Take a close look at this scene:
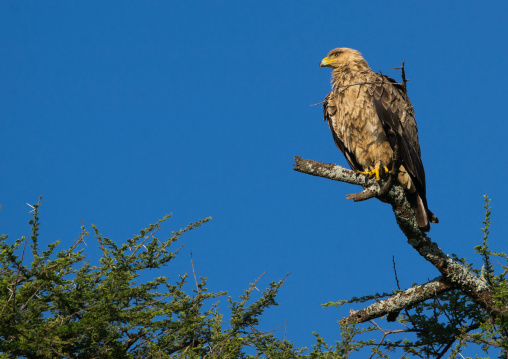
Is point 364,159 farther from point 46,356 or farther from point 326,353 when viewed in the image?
point 46,356

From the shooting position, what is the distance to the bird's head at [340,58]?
310 inches

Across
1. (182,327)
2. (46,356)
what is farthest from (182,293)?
(46,356)

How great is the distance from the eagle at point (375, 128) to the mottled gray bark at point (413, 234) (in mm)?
747

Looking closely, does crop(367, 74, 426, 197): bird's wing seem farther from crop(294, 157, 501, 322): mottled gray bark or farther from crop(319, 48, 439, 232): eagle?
crop(294, 157, 501, 322): mottled gray bark

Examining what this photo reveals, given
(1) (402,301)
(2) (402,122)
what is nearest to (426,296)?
(1) (402,301)

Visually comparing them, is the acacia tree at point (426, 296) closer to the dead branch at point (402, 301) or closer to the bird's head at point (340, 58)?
the dead branch at point (402, 301)

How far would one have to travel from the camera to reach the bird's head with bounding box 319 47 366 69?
7.87m

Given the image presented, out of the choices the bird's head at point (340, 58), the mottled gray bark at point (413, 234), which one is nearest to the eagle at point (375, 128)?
the bird's head at point (340, 58)

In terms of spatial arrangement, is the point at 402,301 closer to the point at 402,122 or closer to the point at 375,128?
the point at 375,128

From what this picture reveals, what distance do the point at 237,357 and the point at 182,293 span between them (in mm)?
912

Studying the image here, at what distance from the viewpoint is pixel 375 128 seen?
6.80 metres

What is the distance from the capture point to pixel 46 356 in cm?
436

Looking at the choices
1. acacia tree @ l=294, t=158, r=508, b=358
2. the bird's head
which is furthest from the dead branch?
the bird's head

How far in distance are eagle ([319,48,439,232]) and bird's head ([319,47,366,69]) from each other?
0.33 m
